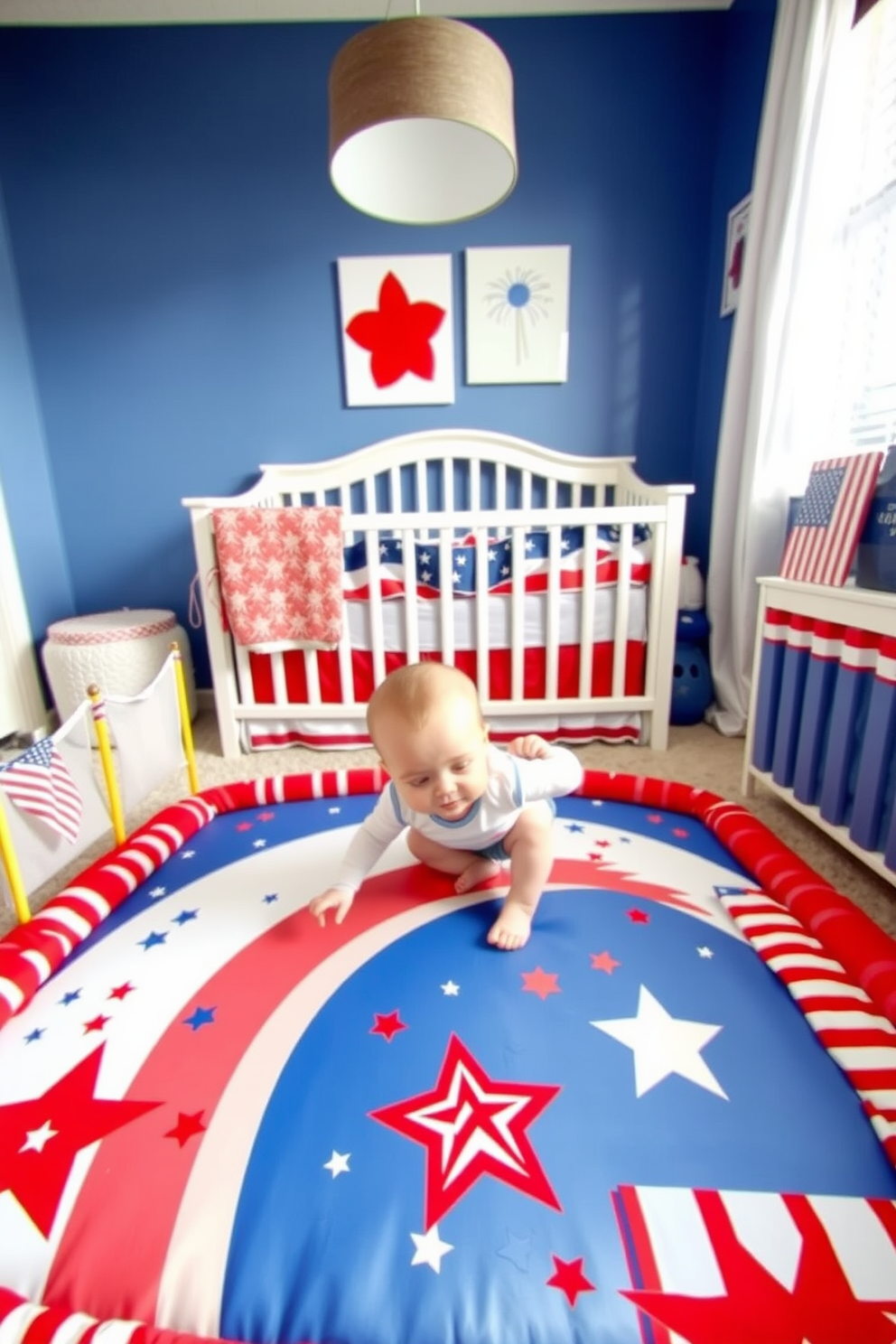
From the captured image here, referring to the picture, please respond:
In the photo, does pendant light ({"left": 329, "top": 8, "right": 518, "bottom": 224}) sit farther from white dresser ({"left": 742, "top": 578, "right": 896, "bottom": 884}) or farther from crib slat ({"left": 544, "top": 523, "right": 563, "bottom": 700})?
white dresser ({"left": 742, "top": 578, "right": 896, "bottom": 884})

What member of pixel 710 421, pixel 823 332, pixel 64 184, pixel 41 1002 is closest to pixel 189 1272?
pixel 41 1002

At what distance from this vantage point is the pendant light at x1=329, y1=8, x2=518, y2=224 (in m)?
0.96

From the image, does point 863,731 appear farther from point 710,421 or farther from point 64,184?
point 64,184

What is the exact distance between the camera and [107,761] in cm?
109

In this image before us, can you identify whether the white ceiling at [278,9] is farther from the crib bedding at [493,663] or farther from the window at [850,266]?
the crib bedding at [493,663]

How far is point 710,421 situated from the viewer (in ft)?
6.97

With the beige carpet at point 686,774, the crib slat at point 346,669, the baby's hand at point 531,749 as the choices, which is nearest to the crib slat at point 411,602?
the crib slat at point 346,669

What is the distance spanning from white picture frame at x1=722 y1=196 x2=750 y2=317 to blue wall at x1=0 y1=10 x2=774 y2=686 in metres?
0.08

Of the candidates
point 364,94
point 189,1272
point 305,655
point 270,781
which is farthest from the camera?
point 305,655

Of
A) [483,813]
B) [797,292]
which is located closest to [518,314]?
[797,292]

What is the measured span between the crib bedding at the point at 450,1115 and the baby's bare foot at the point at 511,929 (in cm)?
2

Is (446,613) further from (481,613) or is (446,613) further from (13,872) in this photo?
(13,872)

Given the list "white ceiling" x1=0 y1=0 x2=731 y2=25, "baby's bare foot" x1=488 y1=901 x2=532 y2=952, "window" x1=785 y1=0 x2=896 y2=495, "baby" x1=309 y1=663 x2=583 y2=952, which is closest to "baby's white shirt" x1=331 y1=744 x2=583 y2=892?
"baby" x1=309 y1=663 x2=583 y2=952

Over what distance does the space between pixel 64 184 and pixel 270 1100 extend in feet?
8.98
